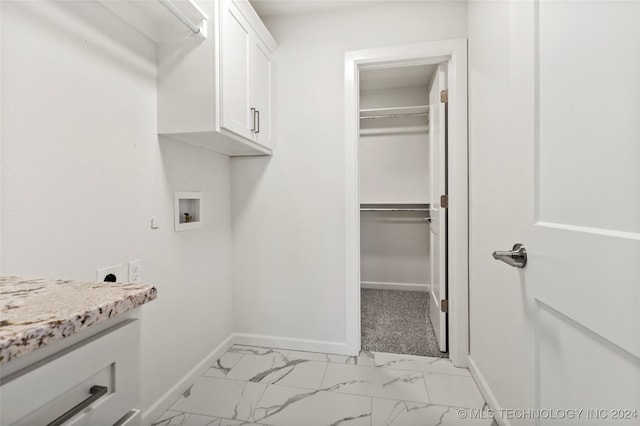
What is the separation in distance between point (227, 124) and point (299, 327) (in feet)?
4.93

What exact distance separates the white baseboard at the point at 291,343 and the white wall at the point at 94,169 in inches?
17.4

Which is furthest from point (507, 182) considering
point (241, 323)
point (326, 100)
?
point (241, 323)

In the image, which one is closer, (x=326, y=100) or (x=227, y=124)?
(x=227, y=124)

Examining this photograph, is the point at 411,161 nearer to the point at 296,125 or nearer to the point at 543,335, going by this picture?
the point at 296,125

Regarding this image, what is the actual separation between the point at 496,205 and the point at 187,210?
1727 millimetres

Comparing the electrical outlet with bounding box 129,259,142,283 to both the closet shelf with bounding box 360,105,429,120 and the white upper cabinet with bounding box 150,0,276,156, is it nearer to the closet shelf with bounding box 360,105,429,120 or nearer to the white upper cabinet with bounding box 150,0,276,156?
the white upper cabinet with bounding box 150,0,276,156

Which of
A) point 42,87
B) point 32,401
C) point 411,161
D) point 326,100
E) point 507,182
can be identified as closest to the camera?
point 32,401

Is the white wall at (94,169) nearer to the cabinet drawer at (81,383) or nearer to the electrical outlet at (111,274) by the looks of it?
the electrical outlet at (111,274)

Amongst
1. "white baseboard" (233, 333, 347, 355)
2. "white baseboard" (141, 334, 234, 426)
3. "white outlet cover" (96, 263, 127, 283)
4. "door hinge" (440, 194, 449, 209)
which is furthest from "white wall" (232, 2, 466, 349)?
"white outlet cover" (96, 263, 127, 283)

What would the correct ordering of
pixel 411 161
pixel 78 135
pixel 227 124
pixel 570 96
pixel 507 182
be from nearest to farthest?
1. pixel 570 96
2. pixel 78 135
3. pixel 507 182
4. pixel 227 124
5. pixel 411 161

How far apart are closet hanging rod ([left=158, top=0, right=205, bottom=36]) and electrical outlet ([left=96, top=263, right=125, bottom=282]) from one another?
108 centimetres

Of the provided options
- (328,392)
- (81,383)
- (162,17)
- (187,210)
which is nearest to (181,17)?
(162,17)

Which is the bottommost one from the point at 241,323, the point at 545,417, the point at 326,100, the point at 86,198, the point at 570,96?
the point at 241,323

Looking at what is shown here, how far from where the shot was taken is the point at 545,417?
81 centimetres
